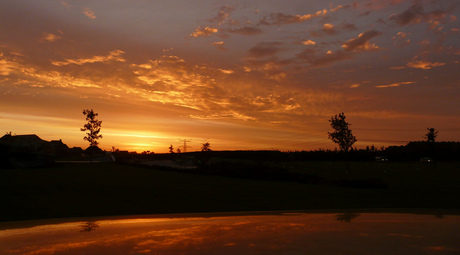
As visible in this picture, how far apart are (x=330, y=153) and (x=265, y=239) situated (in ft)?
191

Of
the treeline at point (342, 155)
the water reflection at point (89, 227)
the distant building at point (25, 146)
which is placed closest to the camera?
the water reflection at point (89, 227)

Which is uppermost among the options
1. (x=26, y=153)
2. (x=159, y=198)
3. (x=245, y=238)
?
(x=26, y=153)

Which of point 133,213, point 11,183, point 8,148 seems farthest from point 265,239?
point 8,148

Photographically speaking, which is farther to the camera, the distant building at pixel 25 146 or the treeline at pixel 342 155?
the treeline at pixel 342 155

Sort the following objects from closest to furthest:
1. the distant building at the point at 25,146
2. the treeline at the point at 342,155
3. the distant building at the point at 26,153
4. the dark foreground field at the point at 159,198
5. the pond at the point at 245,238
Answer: the pond at the point at 245,238, the dark foreground field at the point at 159,198, the distant building at the point at 26,153, the distant building at the point at 25,146, the treeline at the point at 342,155

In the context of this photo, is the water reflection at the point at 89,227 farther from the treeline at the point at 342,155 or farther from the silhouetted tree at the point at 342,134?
the treeline at the point at 342,155

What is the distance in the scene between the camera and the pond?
16.7ft

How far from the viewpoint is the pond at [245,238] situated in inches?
200

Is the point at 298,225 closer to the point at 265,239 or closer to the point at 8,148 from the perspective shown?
the point at 265,239

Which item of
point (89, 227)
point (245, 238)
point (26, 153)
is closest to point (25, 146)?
point (26, 153)

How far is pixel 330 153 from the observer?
6122 centimetres

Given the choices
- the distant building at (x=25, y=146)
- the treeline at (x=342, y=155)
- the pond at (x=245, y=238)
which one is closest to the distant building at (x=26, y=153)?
the distant building at (x=25, y=146)

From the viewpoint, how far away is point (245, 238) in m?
5.90

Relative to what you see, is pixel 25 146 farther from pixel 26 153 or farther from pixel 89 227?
pixel 89 227
